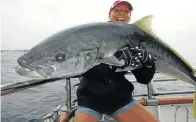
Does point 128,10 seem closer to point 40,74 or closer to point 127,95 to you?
point 127,95

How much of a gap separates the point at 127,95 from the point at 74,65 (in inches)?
56.2

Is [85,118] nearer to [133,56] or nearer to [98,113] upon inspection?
[98,113]

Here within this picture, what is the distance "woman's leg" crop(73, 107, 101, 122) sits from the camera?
10.3 feet

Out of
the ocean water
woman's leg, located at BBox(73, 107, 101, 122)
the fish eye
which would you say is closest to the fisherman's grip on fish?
the fish eye

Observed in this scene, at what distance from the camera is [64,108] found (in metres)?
4.36

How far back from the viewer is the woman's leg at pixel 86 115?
314cm

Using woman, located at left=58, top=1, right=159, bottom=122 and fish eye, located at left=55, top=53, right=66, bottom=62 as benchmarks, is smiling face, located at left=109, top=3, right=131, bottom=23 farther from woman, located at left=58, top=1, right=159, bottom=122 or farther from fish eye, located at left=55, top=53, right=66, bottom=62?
fish eye, located at left=55, top=53, right=66, bottom=62

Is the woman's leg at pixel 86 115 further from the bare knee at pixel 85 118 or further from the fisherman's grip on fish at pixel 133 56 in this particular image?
the fisherman's grip on fish at pixel 133 56

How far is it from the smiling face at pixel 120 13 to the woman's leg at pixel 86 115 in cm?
141

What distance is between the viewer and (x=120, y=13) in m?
3.53

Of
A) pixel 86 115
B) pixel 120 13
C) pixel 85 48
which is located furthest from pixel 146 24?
pixel 86 115

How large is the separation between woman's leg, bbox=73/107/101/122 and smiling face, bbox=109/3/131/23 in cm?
141

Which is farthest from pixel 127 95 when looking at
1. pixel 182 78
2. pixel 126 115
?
pixel 182 78

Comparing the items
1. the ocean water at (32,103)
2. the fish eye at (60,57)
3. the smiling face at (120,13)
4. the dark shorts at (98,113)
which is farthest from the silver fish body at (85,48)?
the ocean water at (32,103)
